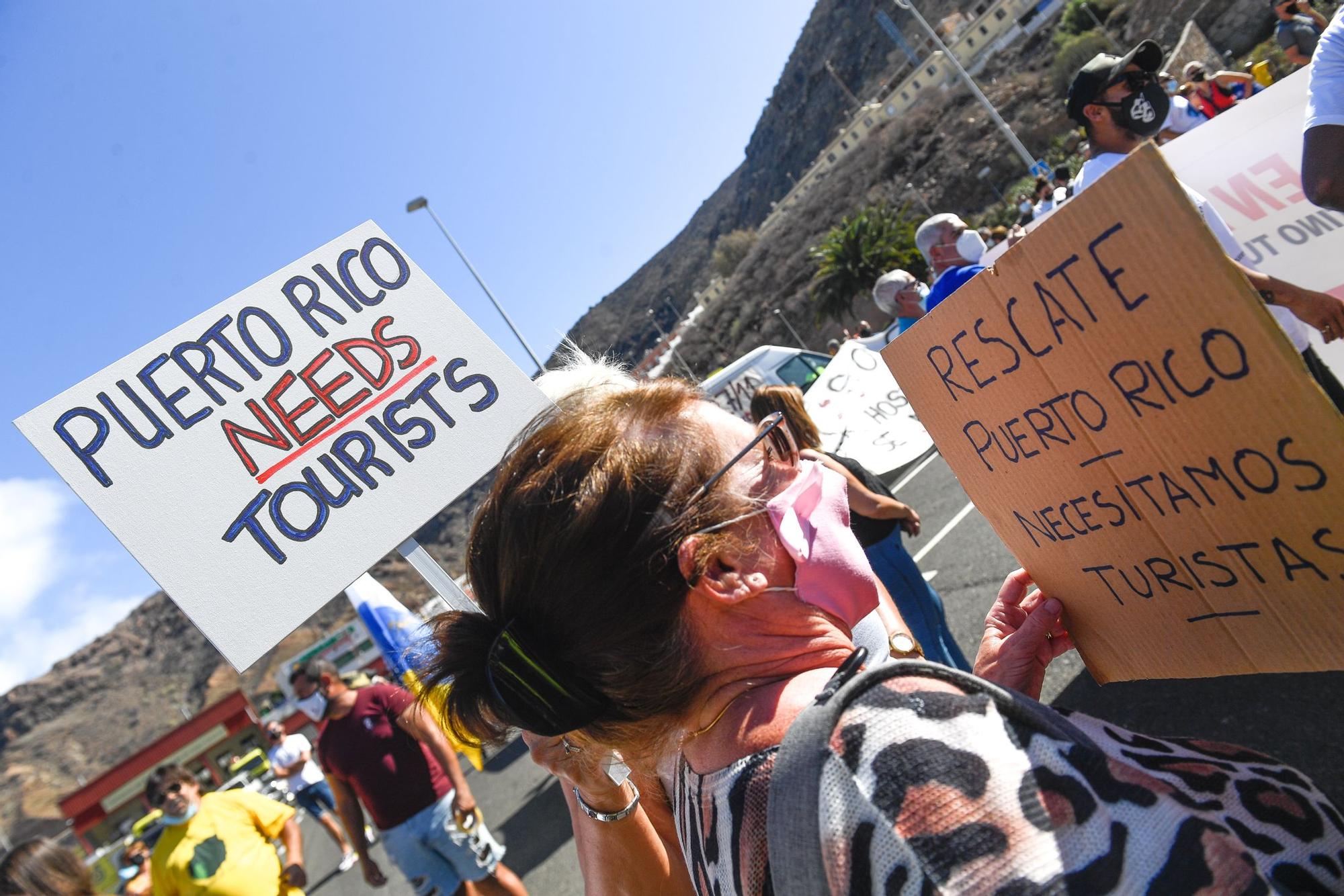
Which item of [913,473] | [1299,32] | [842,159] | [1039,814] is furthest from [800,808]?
[842,159]

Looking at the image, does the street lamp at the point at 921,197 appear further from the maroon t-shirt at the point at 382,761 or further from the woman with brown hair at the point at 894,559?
the maroon t-shirt at the point at 382,761

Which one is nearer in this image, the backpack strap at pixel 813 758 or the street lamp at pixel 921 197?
the backpack strap at pixel 813 758

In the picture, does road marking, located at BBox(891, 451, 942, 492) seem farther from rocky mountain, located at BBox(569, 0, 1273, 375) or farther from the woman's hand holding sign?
the woman's hand holding sign

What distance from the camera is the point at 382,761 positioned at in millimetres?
3766

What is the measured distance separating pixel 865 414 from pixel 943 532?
121 cm

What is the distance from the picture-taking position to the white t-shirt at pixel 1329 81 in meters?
1.70

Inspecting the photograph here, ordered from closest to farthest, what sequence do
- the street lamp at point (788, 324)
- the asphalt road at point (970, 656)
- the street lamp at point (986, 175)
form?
the asphalt road at point (970, 656) < the street lamp at point (986, 175) < the street lamp at point (788, 324)

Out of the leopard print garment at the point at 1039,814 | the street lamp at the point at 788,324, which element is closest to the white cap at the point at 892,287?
the leopard print garment at the point at 1039,814

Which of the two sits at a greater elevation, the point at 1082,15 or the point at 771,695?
the point at 771,695

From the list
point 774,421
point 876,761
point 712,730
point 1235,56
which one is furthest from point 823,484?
point 1235,56

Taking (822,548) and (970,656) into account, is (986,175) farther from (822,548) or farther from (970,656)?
(822,548)

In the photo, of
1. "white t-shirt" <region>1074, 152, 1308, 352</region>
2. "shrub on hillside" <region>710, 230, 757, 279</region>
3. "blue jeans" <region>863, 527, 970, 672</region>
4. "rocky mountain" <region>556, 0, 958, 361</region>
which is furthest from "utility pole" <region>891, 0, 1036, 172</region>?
"rocky mountain" <region>556, 0, 958, 361</region>

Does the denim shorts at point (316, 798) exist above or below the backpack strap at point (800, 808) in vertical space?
below

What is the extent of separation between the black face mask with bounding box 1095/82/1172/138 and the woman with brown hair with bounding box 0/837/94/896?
15.4 ft
